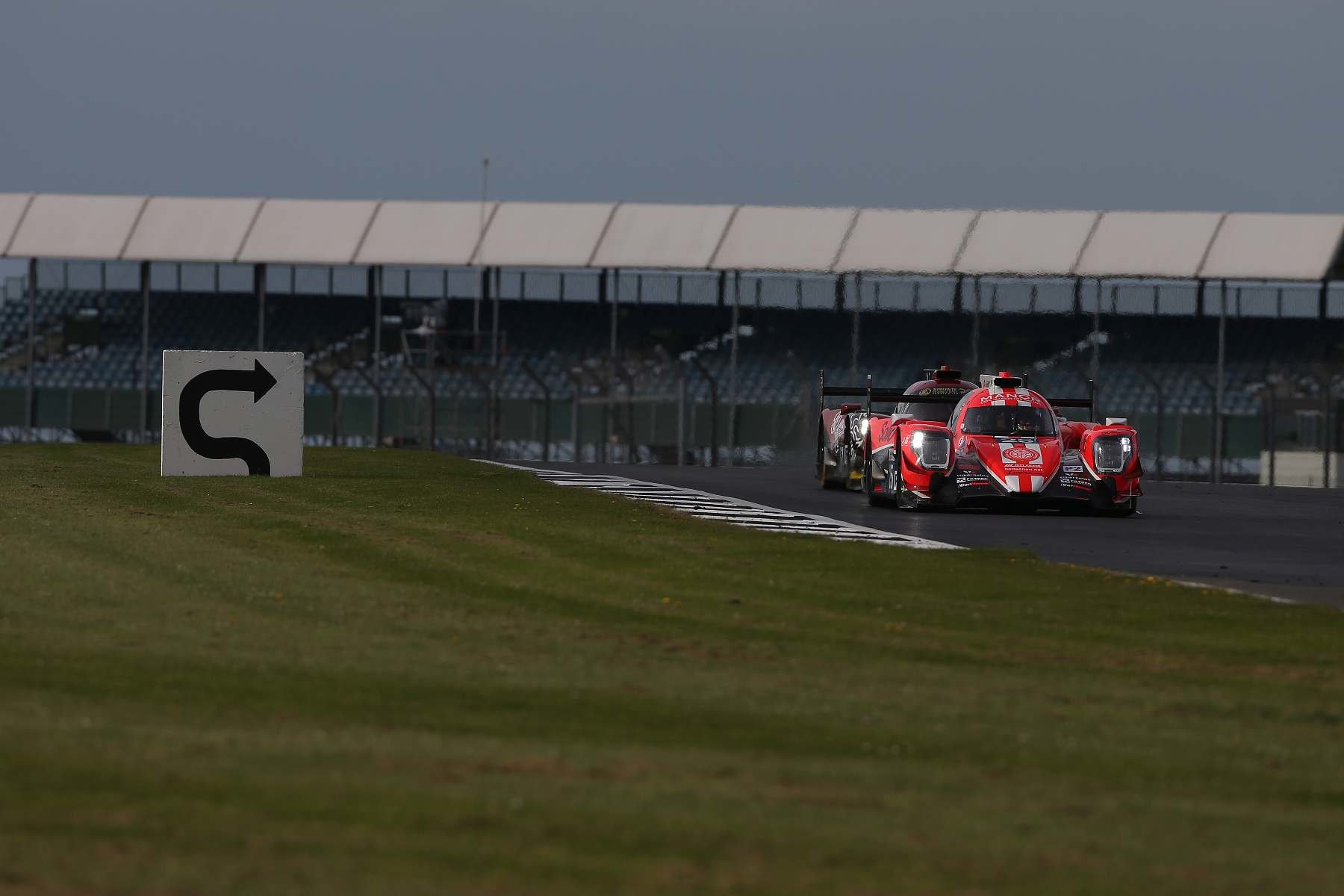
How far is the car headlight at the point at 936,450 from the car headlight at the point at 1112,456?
148cm

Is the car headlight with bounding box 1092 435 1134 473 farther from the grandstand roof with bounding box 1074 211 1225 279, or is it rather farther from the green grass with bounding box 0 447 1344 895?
the grandstand roof with bounding box 1074 211 1225 279

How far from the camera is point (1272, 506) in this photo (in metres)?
23.0

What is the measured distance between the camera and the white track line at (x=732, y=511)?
53.7 feet

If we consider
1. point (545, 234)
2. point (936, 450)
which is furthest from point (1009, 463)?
point (545, 234)

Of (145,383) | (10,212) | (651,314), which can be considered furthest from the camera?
(651,314)

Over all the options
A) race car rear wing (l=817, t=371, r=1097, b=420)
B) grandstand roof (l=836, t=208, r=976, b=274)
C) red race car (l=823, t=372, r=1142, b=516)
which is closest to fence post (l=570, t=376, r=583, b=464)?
grandstand roof (l=836, t=208, r=976, b=274)

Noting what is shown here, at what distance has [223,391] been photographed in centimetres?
2011

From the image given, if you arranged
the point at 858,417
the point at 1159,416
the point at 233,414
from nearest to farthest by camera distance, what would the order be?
1. the point at 233,414
2. the point at 858,417
3. the point at 1159,416

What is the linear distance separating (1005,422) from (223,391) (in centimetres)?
770

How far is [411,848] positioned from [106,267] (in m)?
43.8

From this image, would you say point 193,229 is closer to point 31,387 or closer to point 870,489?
point 31,387

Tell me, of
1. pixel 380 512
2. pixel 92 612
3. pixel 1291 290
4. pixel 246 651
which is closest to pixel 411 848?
pixel 246 651

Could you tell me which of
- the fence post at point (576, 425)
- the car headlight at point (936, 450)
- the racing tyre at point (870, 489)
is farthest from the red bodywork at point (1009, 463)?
the fence post at point (576, 425)

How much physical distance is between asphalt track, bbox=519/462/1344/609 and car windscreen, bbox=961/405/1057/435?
83cm
